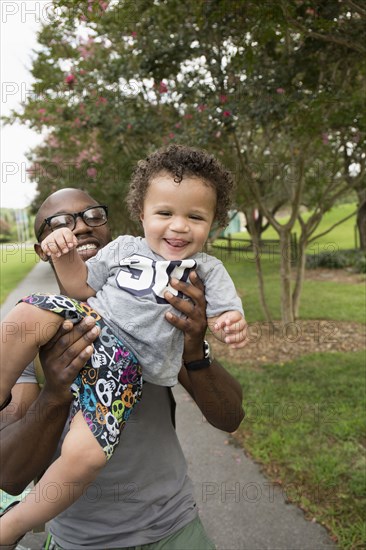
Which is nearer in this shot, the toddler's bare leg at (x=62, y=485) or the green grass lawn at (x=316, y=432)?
the toddler's bare leg at (x=62, y=485)

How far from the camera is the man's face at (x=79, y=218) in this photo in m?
2.26

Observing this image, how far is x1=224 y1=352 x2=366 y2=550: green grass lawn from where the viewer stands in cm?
364

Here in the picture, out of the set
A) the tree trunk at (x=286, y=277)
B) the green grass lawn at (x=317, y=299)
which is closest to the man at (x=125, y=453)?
the green grass lawn at (x=317, y=299)

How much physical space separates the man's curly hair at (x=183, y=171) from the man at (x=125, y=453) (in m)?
0.40

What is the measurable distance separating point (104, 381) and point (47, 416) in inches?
9.3

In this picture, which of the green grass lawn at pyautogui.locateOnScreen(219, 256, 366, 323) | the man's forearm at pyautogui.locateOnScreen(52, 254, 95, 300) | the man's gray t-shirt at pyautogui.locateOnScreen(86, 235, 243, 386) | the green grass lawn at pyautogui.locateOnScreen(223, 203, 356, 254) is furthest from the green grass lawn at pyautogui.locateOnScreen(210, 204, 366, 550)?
the green grass lawn at pyautogui.locateOnScreen(223, 203, 356, 254)

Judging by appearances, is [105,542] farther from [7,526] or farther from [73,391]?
[73,391]

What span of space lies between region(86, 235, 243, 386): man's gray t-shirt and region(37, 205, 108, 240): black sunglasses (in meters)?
0.33

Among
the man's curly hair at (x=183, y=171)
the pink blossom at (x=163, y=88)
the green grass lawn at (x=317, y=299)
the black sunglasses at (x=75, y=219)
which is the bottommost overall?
the green grass lawn at (x=317, y=299)

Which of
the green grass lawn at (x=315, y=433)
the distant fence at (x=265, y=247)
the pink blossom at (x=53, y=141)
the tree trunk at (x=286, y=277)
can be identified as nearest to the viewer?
the green grass lawn at (x=315, y=433)

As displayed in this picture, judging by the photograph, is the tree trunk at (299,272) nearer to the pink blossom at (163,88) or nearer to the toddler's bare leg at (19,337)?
the pink blossom at (163,88)

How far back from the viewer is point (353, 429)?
15.4 ft

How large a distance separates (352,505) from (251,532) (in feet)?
2.58

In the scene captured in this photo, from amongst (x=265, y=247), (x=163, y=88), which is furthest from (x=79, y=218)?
Result: (x=265, y=247)
